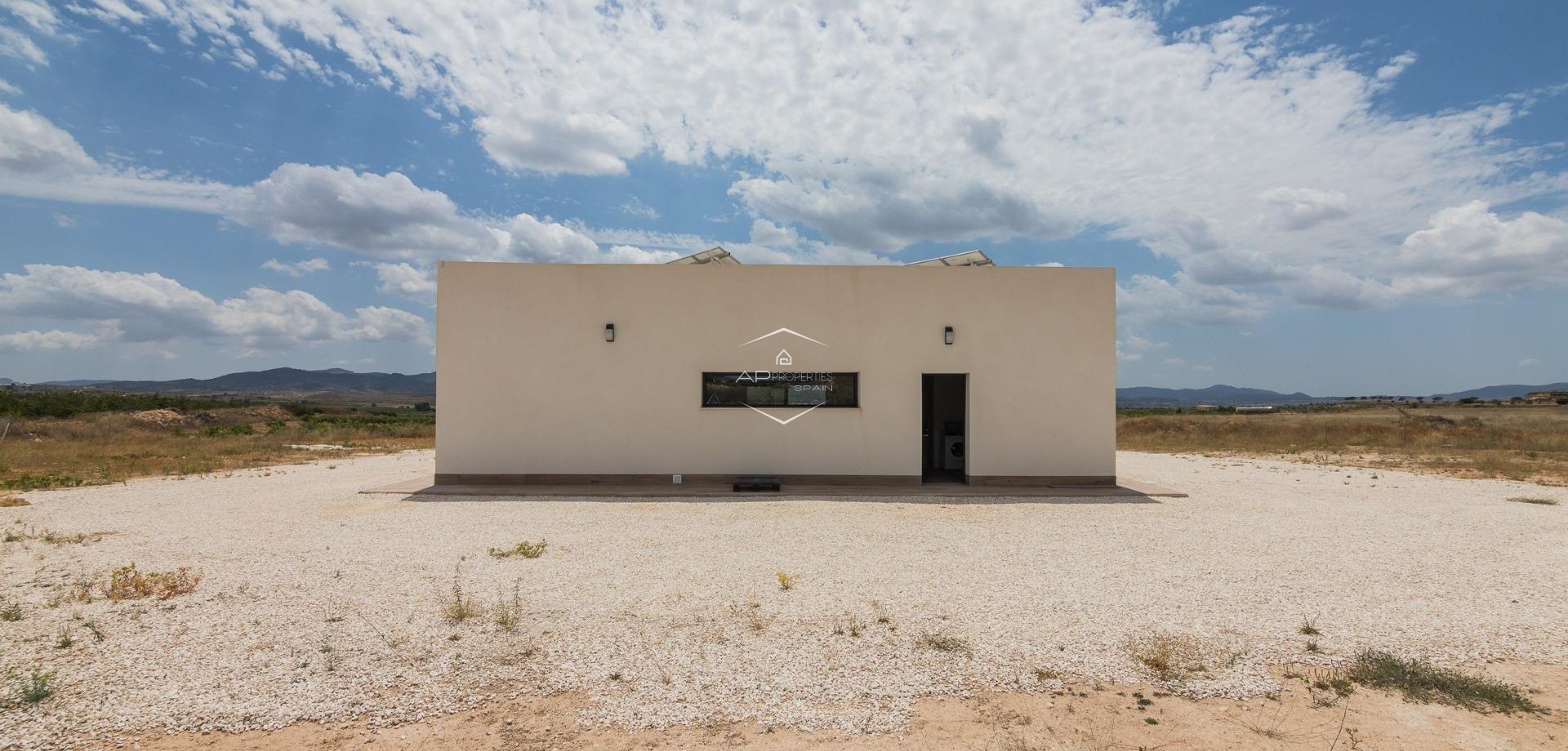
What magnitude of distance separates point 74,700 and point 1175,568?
26.2 feet

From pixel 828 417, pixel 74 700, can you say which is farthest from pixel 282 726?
pixel 828 417

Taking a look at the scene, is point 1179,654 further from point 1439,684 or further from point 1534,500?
point 1534,500

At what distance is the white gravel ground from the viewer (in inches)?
154

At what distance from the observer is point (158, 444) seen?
67.0 feet

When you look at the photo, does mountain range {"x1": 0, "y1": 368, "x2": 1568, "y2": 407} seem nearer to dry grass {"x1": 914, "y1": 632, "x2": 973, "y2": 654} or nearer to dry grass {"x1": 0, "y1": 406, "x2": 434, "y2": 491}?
dry grass {"x1": 0, "y1": 406, "x2": 434, "y2": 491}

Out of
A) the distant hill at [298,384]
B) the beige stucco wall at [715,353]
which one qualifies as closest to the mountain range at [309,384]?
the distant hill at [298,384]

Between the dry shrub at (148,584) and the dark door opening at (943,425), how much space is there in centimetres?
1055

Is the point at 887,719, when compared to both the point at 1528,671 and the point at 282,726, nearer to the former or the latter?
the point at 282,726

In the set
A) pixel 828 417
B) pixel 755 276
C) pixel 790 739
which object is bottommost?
pixel 790 739

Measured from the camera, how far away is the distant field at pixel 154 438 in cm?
1474

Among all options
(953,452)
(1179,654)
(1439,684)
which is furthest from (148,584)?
(953,452)

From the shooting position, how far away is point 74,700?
147 inches

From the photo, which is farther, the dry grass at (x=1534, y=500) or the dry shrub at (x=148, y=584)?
the dry grass at (x=1534, y=500)

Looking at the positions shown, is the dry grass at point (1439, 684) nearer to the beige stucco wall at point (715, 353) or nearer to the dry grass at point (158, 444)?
the beige stucco wall at point (715, 353)
